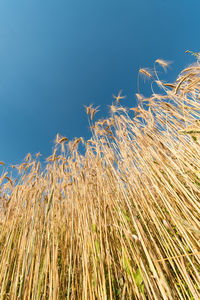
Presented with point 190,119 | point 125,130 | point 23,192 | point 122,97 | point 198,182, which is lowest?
point 198,182

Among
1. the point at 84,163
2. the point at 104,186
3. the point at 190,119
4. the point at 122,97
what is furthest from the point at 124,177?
the point at 122,97

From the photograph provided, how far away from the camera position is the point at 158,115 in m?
1.65

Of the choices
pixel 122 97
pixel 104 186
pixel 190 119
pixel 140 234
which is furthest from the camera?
pixel 122 97

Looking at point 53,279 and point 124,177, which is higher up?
point 124,177

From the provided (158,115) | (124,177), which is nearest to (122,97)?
(158,115)

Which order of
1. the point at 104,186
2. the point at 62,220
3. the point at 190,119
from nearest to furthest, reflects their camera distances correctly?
the point at 104,186, the point at 190,119, the point at 62,220

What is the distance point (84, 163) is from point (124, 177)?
54 centimetres

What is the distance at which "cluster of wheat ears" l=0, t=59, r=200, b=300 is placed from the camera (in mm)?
880

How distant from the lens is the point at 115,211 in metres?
1.14

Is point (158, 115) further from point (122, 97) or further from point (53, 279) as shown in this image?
point (53, 279)

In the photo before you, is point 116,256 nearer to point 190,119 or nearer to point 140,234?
point 140,234

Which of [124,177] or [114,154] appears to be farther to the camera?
[114,154]

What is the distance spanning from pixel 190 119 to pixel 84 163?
1.15 meters

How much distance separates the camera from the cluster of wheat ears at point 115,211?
2.89 feet
